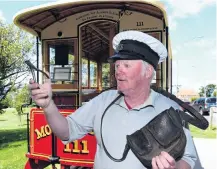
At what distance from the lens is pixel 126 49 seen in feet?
5.80

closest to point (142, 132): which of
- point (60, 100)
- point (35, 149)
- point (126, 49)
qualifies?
point (126, 49)

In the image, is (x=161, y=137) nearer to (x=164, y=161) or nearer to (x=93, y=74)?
(x=164, y=161)

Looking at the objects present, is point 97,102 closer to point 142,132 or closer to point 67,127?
point 67,127

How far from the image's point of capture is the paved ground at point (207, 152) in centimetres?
705

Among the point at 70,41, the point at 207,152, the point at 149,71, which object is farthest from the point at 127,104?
the point at 207,152

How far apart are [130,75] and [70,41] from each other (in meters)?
4.09

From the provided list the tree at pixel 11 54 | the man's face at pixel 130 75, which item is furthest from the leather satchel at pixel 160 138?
the tree at pixel 11 54

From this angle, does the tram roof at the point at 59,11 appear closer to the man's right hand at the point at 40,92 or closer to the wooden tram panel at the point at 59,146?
the wooden tram panel at the point at 59,146

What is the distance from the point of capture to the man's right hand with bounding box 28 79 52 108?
5.28 feet

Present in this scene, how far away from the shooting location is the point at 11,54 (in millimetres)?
14773

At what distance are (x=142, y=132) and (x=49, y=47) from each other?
467 centimetres

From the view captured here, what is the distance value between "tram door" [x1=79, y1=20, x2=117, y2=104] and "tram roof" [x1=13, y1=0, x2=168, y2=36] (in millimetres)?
363

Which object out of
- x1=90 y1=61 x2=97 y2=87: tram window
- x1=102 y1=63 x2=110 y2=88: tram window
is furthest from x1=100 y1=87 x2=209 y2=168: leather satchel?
x1=102 y1=63 x2=110 y2=88: tram window

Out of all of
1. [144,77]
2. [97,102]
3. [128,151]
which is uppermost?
[144,77]
